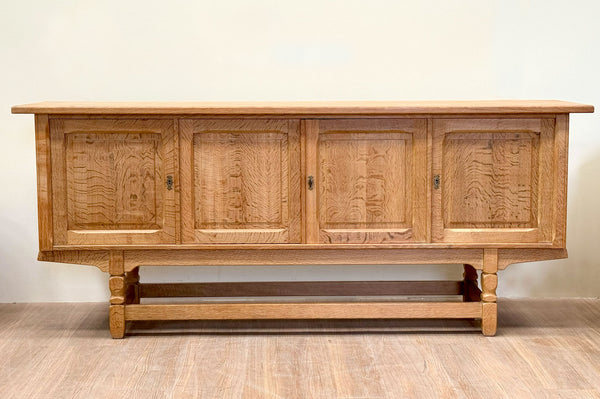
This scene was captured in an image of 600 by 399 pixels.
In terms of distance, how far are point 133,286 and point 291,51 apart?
4.59 feet

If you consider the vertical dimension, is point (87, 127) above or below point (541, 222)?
above

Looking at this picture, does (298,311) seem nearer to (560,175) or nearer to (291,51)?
(560,175)

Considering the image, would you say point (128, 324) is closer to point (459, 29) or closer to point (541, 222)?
point (541, 222)

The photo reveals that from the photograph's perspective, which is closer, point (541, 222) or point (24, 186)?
point (541, 222)

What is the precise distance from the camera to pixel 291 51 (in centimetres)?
415

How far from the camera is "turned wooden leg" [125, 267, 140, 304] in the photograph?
373cm

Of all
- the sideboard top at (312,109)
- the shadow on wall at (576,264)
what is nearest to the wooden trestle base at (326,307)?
the sideboard top at (312,109)

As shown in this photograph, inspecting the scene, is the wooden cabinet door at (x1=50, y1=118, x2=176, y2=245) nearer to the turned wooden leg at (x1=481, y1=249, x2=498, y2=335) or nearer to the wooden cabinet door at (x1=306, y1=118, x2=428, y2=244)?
the wooden cabinet door at (x1=306, y1=118, x2=428, y2=244)

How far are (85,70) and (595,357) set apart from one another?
8.98ft

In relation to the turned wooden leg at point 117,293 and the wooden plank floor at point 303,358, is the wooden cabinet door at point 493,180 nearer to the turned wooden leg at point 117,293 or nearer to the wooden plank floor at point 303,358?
the wooden plank floor at point 303,358

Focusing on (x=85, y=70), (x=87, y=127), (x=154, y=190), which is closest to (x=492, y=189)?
(x=154, y=190)

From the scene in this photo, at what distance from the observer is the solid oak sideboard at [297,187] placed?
3428 millimetres

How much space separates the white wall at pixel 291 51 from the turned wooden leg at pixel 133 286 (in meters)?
0.90

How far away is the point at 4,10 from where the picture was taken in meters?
4.11
